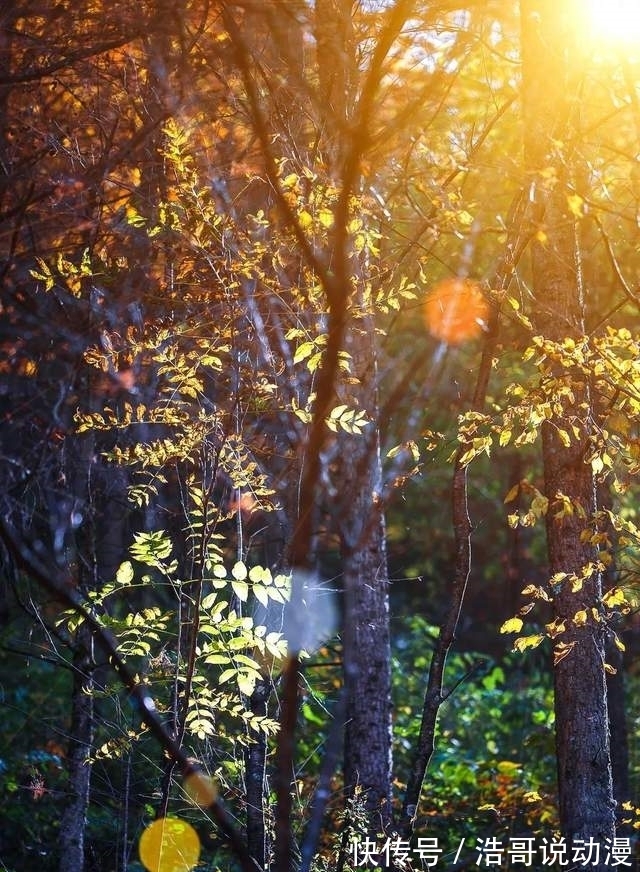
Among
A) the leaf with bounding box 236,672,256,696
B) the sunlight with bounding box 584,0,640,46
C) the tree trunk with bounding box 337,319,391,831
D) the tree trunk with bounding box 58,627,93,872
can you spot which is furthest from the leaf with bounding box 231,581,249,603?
the sunlight with bounding box 584,0,640,46

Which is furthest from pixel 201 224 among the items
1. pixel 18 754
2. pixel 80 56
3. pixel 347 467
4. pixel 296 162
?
pixel 18 754

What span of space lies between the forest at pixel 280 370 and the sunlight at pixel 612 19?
34 millimetres

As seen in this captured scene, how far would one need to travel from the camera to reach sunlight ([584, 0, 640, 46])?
6055 mm

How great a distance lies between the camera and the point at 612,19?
20.9 ft

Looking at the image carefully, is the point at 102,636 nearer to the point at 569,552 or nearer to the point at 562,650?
the point at 562,650

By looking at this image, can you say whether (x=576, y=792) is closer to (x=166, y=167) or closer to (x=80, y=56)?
(x=166, y=167)

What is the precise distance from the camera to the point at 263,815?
472 cm

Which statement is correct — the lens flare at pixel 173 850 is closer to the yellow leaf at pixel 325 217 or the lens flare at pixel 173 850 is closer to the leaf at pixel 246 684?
the leaf at pixel 246 684

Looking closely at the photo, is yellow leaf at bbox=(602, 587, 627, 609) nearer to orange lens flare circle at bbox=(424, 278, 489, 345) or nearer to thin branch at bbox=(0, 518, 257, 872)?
orange lens flare circle at bbox=(424, 278, 489, 345)

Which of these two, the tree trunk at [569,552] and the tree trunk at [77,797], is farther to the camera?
the tree trunk at [77,797]

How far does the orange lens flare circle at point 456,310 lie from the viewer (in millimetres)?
5902

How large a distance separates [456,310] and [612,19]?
264 centimetres

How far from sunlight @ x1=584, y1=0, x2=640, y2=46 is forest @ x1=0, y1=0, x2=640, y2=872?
34 millimetres

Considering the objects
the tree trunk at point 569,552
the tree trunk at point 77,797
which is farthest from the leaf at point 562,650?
the tree trunk at point 77,797
